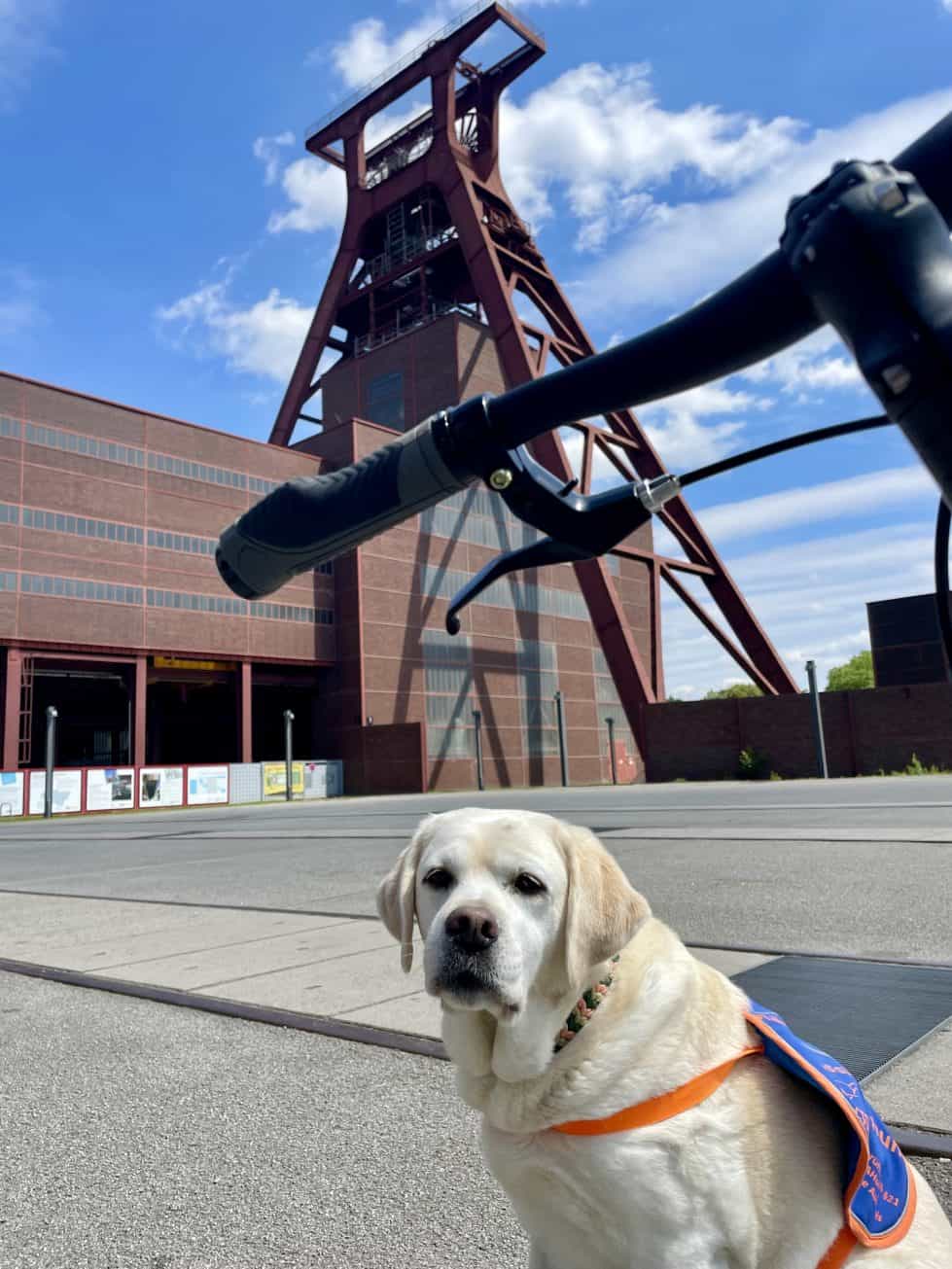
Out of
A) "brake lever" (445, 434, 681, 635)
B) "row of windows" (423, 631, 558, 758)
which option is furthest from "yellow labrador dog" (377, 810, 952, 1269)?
"row of windows" (423, 631, 558, 758)

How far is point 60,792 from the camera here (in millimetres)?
43062

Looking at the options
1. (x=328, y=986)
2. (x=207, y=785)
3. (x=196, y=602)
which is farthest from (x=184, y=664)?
(x=328, y=986)

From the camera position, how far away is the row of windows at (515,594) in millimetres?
59862

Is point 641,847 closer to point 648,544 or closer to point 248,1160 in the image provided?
point 248,1160

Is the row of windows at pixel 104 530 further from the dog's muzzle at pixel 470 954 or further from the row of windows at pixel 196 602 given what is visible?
the dog's muzzle at pixel 470 954

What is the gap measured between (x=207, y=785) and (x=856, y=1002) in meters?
46.3

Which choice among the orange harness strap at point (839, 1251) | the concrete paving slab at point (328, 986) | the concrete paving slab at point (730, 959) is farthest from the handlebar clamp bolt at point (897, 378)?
the concrete paving slab at point (730, 959)

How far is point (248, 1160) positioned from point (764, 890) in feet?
19.7

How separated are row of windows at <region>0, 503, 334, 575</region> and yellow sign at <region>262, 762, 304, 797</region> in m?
11.2

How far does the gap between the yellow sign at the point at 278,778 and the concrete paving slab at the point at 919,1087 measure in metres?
48.7

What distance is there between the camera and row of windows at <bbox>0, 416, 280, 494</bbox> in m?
46.9

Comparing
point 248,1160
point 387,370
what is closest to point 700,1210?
point 248,1160

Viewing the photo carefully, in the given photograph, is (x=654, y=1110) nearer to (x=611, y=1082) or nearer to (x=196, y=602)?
(x=611, y=1082)

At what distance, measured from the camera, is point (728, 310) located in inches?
49.3
